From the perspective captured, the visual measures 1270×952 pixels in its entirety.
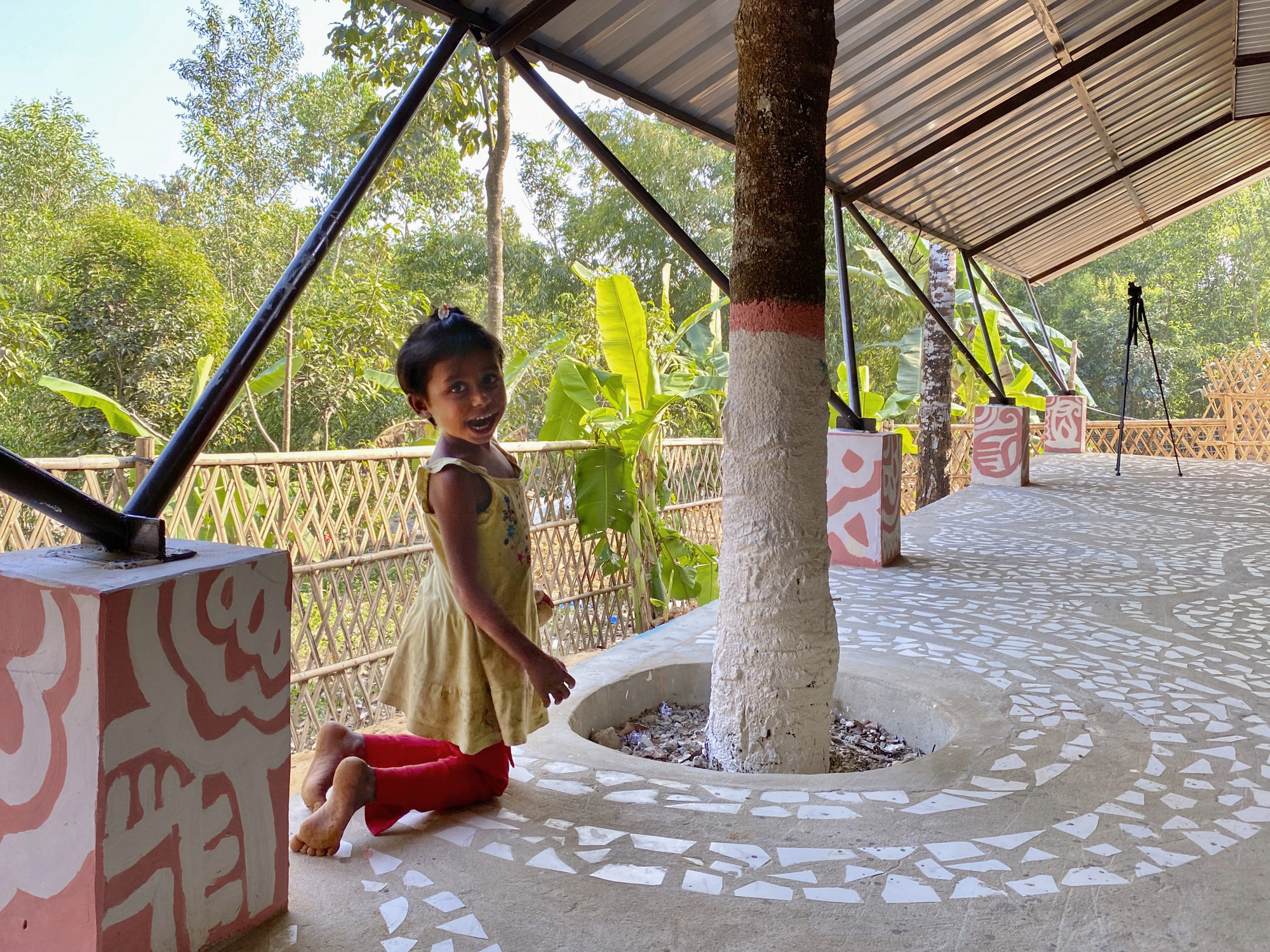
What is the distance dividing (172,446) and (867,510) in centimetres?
460

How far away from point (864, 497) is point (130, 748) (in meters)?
4.98

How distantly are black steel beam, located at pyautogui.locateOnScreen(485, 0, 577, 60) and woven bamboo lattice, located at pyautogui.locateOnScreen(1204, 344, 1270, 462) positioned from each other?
15611 mm

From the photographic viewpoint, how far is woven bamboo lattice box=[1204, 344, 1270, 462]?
51.8 feet

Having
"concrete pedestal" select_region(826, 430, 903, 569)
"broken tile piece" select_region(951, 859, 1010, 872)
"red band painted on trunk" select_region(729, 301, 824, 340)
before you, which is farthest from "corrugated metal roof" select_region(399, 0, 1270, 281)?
"broken tile piece" select_region(951, 859, 1010, 872)

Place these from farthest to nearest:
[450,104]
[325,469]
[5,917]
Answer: [450,104], [325,469], [5,917]

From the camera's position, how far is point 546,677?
2217 millimetres

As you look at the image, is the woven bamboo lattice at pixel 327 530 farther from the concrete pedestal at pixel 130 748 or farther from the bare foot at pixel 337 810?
the concrete pedestal at pixel 130 748

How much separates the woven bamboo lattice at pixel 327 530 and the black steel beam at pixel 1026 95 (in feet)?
9.25

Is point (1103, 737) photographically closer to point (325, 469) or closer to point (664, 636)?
point (664, 636)

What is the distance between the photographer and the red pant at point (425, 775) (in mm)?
2338

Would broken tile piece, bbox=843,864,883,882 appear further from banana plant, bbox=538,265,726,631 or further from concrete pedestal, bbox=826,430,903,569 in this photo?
banana plant, bbox=538,265,726,631

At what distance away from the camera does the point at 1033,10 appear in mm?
5668

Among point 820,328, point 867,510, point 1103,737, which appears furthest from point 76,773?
point 867,510

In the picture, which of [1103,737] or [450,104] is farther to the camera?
[450,104]
